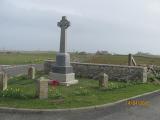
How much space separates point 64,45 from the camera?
19.6 m

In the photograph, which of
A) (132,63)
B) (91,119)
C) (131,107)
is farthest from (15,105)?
(132,63)

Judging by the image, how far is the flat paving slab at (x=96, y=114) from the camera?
11359mm

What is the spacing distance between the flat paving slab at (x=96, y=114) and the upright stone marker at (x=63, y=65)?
20.2 ft

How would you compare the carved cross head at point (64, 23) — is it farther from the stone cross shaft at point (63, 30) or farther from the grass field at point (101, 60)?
the grass field at point (101, 60)

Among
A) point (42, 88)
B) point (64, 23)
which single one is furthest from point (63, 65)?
point (42, 88)

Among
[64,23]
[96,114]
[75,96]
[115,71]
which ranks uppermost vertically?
[64,23]

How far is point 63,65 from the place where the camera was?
1939 centimetres

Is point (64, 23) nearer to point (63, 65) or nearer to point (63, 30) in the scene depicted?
point (63, 30)

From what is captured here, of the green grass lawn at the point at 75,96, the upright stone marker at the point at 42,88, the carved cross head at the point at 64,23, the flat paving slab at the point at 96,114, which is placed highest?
the carved cross head at the point at 64,23

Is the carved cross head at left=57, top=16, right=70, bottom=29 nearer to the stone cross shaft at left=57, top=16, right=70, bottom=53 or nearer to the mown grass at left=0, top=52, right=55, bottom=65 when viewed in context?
the stone cross shaft at left=57, top=16, right=70, bottom=53

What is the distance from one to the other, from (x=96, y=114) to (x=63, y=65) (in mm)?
7662

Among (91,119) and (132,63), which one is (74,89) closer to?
(91,119)

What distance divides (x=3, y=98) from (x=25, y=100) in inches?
36.6
